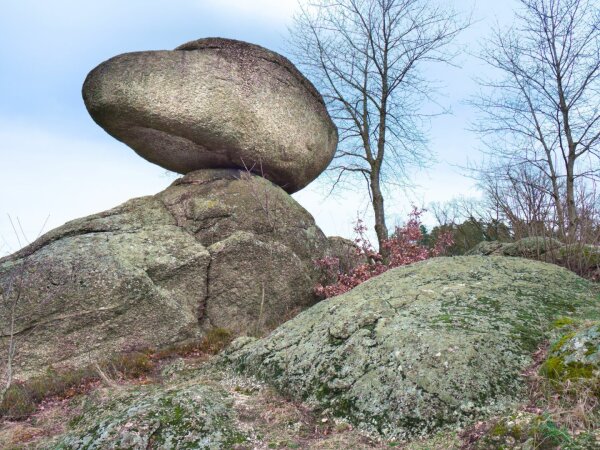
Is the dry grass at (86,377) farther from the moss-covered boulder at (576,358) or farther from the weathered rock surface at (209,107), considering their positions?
the moss-covered boulder at (576,358)

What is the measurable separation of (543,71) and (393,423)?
50.4 feet

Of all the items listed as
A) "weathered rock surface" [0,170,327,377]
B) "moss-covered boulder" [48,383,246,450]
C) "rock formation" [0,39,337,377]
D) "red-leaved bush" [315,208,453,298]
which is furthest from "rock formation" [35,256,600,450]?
"red-leaved bush" [315,208,453,298]

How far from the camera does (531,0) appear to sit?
17656mm

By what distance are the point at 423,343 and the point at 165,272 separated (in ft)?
19.9

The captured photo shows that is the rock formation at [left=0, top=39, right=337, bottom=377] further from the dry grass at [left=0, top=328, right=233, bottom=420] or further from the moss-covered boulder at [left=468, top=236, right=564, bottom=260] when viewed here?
the moss-covered boulder at [left=468, top=236, right=564, bottom=260]

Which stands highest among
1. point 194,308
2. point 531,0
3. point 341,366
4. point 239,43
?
point 531,0

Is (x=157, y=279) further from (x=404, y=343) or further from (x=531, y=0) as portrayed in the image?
(x=531, y=0)

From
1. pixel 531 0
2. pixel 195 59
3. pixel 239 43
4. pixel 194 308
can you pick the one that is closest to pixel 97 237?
pixel 194 308

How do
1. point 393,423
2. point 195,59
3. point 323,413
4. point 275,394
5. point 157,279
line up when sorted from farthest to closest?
point 195,59 → point 157,279 → point 275,394 → point 323,413 → point 393,423

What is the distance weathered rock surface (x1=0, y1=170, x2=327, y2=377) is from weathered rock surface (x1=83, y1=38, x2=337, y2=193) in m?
0.67

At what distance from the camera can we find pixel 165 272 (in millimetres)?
10070

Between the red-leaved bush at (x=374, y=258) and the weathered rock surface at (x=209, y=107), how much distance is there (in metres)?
2.44

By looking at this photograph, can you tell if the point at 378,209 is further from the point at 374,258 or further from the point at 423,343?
the point at 423,343

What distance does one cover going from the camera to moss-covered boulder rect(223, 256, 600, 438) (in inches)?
186
